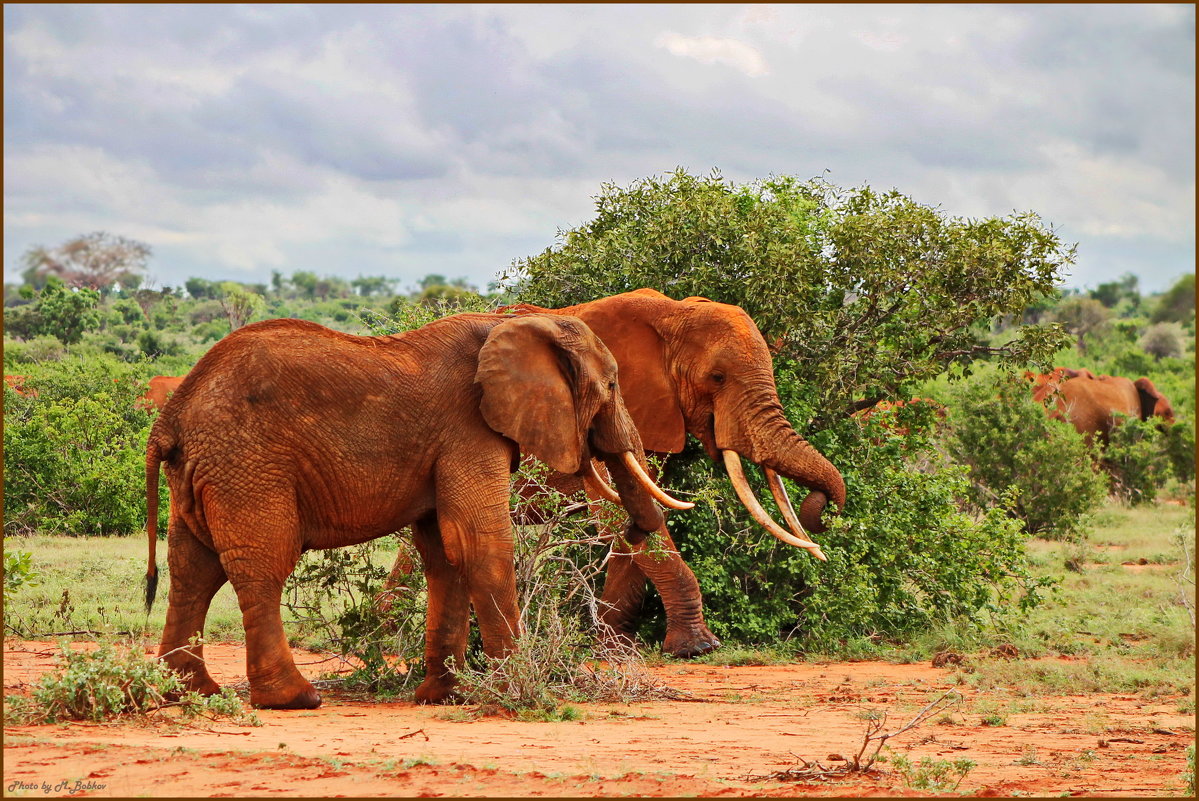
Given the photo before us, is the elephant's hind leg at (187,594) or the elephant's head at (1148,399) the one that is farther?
the elephant's head at (1148,399)

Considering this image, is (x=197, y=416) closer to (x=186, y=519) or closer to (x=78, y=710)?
(x=186, y=519)

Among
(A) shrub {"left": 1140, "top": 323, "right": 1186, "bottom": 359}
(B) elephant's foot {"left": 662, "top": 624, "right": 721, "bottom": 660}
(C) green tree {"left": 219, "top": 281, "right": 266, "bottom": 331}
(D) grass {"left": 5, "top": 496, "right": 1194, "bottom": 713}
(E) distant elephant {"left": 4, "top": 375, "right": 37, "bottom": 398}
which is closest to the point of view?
(D) grass {"left": 5, "top": 496, "right": 1194, "bottom": 713}

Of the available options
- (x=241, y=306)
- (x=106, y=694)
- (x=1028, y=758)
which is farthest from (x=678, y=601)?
(x=241, y=306)

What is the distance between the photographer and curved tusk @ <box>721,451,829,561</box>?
354 inches

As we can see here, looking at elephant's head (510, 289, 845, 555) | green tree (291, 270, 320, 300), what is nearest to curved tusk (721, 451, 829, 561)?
elephant's head (510, 289, 845, 555)

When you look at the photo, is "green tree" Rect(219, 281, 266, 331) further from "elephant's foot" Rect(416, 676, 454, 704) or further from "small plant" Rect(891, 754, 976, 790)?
"small plant" Rect(891, 754, 976, 790)

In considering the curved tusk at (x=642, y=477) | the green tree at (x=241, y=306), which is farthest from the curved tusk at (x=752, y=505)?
the green tree at (x=241, y=306)

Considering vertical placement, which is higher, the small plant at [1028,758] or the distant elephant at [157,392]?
the distant elephant at [157,392]

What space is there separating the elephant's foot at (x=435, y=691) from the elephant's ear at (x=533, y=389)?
152 centimetres

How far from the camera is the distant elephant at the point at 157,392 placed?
18.4 meters

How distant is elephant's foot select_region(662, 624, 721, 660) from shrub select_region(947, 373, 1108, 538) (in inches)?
322

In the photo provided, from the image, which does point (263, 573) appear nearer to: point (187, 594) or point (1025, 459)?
point (187, 594)

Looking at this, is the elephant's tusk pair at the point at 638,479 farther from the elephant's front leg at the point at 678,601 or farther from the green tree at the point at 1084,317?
the green tree at the point at 1084,317

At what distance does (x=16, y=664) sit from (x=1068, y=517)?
46.5 feet
